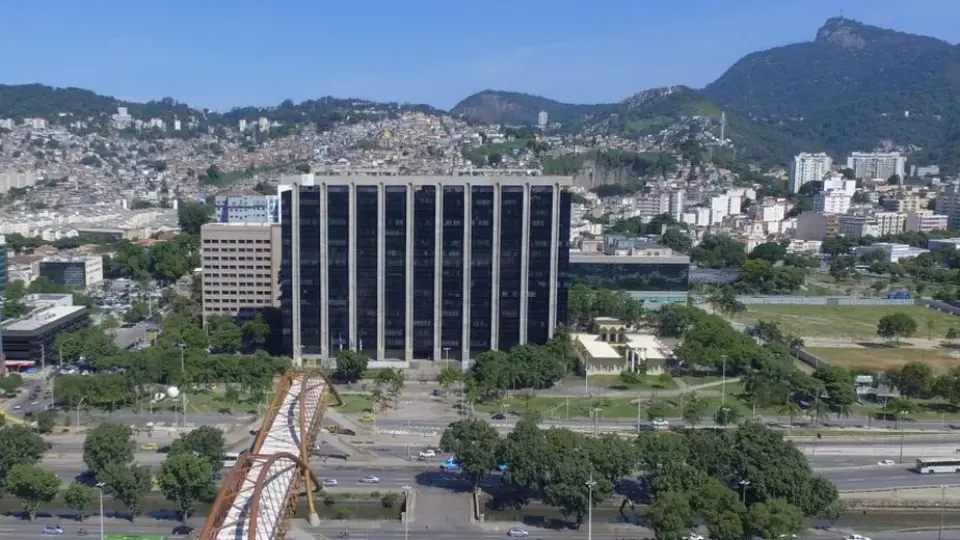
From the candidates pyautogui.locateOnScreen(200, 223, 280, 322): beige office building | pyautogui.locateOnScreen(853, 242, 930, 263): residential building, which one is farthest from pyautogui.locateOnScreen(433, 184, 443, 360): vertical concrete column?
pyautogui.locateOnScreen(853, 242, 930, 263): residential building

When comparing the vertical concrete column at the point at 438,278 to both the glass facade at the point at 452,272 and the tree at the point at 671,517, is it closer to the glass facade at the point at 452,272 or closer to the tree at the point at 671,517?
the glass facade at the point at 452,272

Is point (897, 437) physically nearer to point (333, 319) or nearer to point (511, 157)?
point (333, 319)

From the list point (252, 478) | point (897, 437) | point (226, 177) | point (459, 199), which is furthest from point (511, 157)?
point (252, 478)

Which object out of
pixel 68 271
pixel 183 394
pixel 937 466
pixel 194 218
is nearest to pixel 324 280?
pixel 183 394

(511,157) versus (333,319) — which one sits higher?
(511,157)

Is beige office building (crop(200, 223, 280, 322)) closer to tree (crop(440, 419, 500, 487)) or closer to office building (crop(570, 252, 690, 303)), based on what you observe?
office building (crop(570, 252, 690, 303))

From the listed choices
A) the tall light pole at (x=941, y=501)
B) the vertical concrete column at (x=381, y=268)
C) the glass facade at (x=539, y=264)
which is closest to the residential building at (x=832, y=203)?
the glass facade at (x=539, y=264)
